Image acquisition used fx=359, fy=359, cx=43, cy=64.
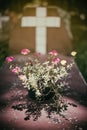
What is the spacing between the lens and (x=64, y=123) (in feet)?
6.56

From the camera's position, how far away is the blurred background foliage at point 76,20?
7.22 feet

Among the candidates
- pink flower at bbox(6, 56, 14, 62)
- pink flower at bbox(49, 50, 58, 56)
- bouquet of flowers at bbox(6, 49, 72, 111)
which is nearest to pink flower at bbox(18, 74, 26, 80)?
bouquet of flowers at bbox(6, 49, 72, 111)

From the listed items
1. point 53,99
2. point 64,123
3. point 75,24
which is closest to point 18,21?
point 75,24

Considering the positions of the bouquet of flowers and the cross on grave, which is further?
the cross on grave

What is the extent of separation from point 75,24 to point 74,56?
21 cm

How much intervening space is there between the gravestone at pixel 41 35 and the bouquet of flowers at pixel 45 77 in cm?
9

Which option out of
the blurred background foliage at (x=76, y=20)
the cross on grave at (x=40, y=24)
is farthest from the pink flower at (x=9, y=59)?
the cross on grave at (x=40, y=24)

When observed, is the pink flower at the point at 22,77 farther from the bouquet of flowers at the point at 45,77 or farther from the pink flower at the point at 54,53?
the pink flower at the point at 54,53

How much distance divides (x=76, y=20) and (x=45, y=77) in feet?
1.41

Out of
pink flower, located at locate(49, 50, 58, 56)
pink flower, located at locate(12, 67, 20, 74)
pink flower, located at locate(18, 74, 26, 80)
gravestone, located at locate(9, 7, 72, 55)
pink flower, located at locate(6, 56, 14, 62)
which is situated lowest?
pink flower, located at locate(18, 74, 26, 80)

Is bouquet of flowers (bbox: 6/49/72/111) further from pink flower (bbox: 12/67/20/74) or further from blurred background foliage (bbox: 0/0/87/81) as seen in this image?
blurred background foliage (bbox: 0/0/87/81)

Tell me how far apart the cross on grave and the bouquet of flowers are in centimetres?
11

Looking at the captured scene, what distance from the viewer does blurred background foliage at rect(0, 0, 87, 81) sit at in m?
2.20

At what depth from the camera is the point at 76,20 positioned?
224cm
